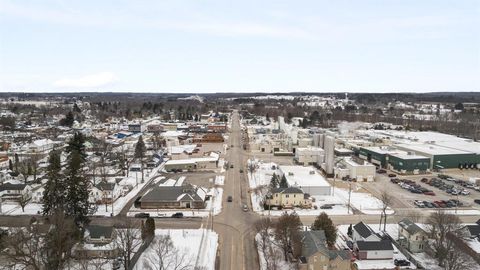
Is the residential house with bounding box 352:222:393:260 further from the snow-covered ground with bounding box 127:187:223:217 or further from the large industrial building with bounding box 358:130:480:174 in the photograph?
the large industrial building with bounding box 358:130:480:174

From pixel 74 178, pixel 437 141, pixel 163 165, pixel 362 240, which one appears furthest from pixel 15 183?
pixel 437 141

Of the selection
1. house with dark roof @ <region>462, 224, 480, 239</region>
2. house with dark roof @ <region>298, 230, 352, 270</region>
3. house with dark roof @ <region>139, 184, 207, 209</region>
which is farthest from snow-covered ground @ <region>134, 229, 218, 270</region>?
house with dark roof @ <region>462, 224, 480, 239</region>

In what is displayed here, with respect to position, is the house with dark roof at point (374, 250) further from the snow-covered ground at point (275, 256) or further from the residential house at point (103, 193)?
the residential house at point (103, 193)

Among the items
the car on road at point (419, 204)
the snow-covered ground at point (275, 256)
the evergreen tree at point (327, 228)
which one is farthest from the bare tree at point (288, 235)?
the car on road at point (419, 204)

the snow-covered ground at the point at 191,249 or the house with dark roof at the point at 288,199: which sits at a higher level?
the house with dark roof at the point at 288,199

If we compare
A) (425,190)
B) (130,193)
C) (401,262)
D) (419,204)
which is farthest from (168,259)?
(425,190)
